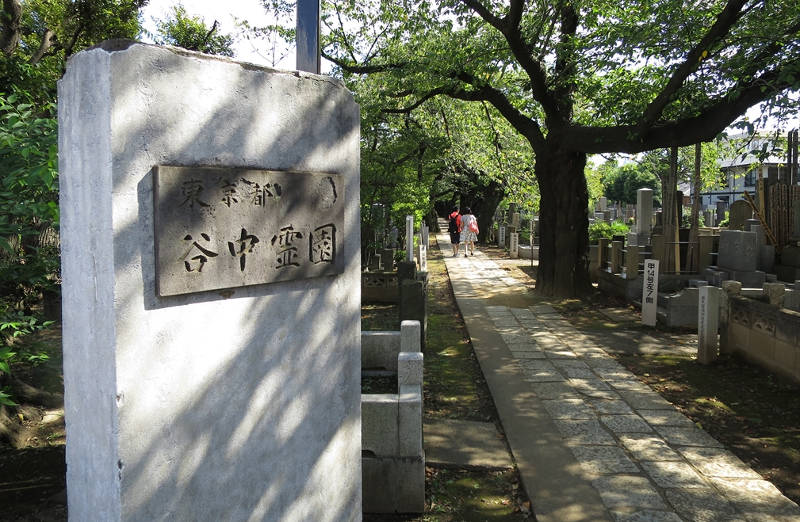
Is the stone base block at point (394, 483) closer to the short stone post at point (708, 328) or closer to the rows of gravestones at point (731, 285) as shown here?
the rows of gravestones at point (731, 285)

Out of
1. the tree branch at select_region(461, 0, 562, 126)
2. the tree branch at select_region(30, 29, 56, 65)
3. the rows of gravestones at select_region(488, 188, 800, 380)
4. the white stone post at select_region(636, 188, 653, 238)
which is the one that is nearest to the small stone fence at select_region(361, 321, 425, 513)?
the rows of gravestones at select_region(488, 188, 800, 380)

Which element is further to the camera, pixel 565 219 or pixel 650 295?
pixel 565 219

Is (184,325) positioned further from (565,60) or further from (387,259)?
(565,60)

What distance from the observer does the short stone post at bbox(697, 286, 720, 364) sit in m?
7.67

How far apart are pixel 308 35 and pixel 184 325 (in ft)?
5.12

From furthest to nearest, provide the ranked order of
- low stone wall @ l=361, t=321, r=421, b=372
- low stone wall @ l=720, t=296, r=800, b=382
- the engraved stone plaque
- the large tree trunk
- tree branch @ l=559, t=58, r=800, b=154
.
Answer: the large tree trunk, tree branch @ l=559, t=58, r=800, b=154, low stone wall @ l=720, t=296, r=800, b=382, low stone wall @ l=361, t=321, r=421, b=372, the engraved stone plaque

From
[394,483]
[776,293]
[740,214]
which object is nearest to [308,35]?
[394,483]

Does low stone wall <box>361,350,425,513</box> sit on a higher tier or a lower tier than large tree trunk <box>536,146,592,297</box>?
lower

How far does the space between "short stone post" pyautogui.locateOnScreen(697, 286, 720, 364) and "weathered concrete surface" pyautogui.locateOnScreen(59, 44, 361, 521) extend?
20.8 feet

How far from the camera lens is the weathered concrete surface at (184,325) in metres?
2.13

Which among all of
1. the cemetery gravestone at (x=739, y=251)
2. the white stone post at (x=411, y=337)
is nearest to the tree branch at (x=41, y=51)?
the white stone post at (x=411, y=337)

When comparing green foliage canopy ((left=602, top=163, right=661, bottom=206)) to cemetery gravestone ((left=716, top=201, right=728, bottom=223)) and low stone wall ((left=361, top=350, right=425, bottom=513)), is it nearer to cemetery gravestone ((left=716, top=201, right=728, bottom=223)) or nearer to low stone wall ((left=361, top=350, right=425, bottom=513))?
cemetery gravestone ((left=716, top=201, right=728, bottom=223))

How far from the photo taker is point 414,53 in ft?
41.1

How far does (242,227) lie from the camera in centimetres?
252
